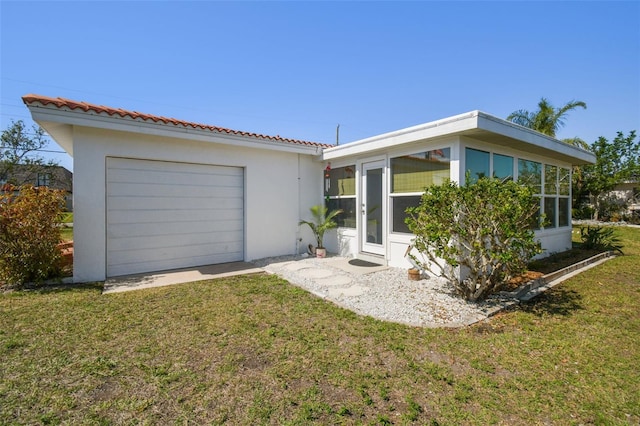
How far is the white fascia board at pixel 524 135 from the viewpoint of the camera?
5.34 meters

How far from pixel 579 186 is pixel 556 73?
14604 mm

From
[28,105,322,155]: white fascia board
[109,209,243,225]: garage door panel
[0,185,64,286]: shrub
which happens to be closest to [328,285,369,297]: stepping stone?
[109,209,243,225]: garage door panel

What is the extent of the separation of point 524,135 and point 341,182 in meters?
4.74

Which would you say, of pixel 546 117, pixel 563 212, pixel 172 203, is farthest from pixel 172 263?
pixel 546 117

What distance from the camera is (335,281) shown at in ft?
20.1

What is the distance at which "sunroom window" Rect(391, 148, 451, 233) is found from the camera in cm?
618

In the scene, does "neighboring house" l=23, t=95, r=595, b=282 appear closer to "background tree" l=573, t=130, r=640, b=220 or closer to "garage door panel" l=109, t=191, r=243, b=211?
"garage door panel" l=109, t=191, r=243, b=211

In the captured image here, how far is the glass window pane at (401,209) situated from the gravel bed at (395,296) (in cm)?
103

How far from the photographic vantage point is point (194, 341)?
352 cm

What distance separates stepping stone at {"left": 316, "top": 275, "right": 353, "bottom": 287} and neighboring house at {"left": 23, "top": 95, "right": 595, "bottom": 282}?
160cm

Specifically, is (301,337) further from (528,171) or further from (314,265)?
(528,171)

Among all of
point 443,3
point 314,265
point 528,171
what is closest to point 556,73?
point 528,171

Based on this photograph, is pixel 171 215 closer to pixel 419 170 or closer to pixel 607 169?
pixel 419 170

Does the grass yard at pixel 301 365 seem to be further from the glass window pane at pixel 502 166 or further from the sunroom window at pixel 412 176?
the glass window pane at pixel 502 166
